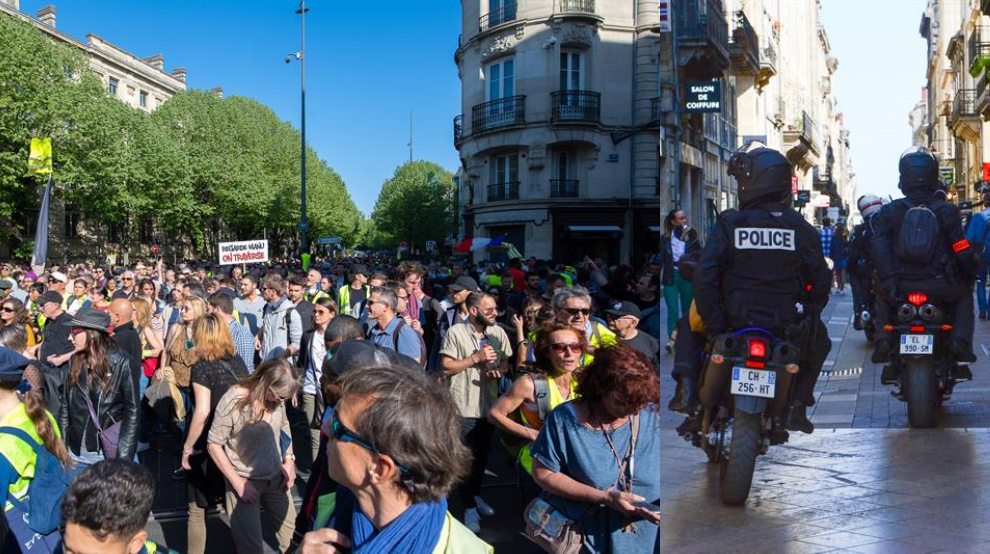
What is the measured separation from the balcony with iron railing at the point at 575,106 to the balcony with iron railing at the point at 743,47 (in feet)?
1.39

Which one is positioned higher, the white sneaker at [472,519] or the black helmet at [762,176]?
the black helmet at [762,176]

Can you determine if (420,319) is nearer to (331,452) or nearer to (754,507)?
(754,507)

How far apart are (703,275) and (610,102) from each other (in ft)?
2.01

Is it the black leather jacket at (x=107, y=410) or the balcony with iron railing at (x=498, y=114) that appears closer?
the balcony with iron railing at (x=498, y=114)

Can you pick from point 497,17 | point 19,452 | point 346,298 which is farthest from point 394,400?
point 346,298

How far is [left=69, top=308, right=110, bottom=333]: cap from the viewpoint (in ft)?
18.0

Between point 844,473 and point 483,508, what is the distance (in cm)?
349

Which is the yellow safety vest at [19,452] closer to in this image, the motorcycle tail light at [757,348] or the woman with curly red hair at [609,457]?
the woman with curly red hair at [609,457]

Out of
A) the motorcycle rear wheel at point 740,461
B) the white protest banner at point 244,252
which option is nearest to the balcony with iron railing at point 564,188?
the motorcycle rear wheel at point 740,461

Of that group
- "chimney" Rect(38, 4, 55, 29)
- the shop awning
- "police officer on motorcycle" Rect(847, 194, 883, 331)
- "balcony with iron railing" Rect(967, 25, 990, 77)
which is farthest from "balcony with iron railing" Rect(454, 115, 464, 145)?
"chimney" Rect(38, 4, 55, 29)

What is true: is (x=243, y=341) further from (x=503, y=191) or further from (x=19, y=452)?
(x=503, y=191)

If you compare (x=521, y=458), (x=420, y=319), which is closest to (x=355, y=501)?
(x=521, y=458)

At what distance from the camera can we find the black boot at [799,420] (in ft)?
9.52

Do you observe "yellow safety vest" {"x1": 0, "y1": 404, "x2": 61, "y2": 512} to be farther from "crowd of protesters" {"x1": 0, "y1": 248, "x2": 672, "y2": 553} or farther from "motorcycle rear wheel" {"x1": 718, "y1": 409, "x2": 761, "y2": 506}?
"motorcycle rear wheel" {"x1": 718, "y1": 409, "x2": 761, "y2": 506}
